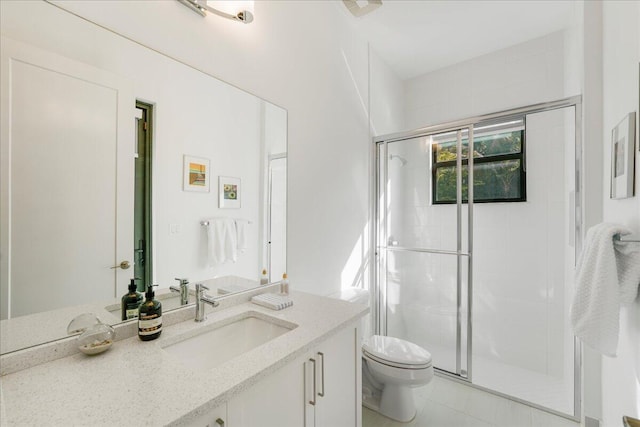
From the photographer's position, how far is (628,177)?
2.84 feet

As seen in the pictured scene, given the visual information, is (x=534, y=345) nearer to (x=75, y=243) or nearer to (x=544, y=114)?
(x=544, y=114)

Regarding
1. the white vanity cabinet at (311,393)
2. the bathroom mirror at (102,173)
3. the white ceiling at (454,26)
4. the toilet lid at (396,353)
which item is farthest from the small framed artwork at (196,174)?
the white ceiling at (454,26)

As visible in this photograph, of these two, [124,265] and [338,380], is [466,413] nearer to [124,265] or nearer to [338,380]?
[338,380]

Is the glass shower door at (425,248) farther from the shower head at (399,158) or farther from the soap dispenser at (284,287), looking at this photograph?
the soap dispenser at (284,287)

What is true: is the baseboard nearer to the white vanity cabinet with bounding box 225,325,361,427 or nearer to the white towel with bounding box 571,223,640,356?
the white towel with bounding box 571,223,640,356

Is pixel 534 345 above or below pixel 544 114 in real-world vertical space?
below

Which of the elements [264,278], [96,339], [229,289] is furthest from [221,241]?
[96,339]

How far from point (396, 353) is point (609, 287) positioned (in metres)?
1.21

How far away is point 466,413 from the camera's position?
1822 millimetres

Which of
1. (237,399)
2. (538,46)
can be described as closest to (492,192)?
(538,46)

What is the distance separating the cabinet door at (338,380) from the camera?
1048 millimetres

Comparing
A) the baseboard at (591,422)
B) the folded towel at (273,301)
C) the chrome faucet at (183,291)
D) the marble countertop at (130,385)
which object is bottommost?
the baseboard at (591,422)

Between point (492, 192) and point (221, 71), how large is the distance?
2.47 meters

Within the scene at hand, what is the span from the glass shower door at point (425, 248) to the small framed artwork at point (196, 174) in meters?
1.69
